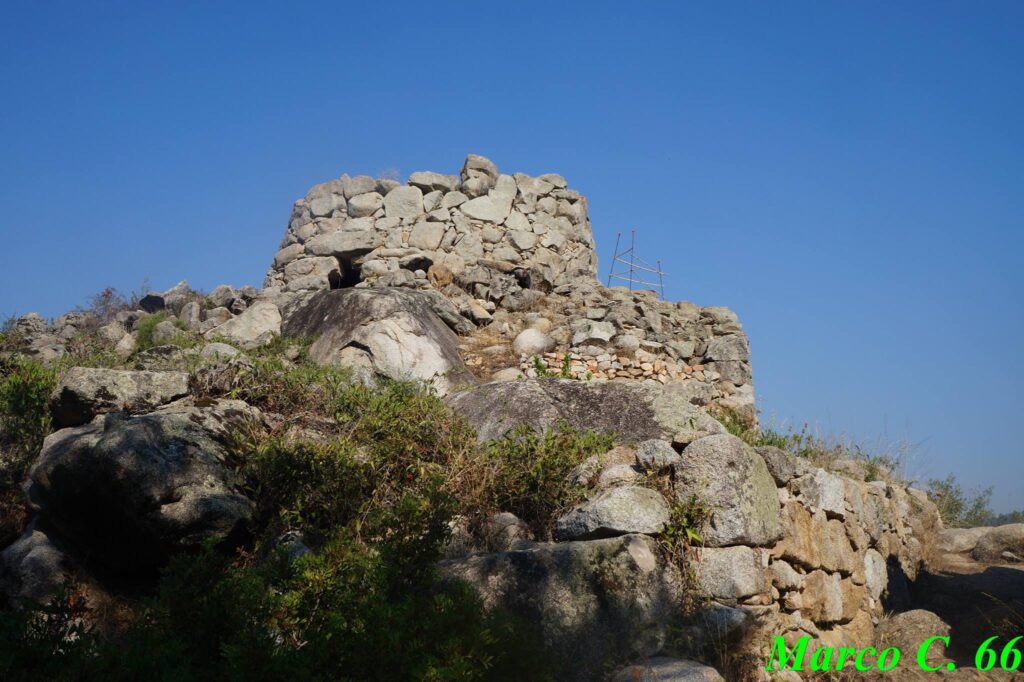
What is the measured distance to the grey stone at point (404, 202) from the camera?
13.7 meters

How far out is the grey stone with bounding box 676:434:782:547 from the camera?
6.01 meters

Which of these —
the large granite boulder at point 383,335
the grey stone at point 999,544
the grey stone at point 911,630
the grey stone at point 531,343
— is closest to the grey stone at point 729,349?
the grey stone at point 531,343

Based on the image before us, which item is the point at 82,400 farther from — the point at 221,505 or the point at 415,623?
the point at 415,623

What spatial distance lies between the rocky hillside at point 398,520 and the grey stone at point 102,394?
21 millimetres

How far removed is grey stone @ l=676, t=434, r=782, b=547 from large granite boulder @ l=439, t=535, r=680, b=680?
0.73 meters

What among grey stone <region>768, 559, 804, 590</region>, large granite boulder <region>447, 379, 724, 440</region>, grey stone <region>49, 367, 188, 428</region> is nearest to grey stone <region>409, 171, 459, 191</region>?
large granite boulder <region>447, 379, 724, 440</region>

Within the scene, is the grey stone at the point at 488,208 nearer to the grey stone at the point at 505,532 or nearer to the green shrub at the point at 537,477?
the green shrub at the point at 537,477

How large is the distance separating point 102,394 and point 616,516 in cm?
419

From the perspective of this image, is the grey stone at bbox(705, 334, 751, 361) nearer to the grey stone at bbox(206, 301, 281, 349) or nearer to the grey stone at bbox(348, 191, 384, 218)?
the grey stone at bbox(206, 301, 281, 349)

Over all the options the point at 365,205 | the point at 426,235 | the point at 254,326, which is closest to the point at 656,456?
the point at 254,326

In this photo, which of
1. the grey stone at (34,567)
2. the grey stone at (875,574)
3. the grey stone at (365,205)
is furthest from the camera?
the grey stone at (365,205)

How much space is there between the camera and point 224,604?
391 cm

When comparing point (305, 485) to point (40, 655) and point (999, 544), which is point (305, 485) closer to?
point (40, 655)

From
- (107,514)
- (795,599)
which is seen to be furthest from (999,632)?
(107,514)
